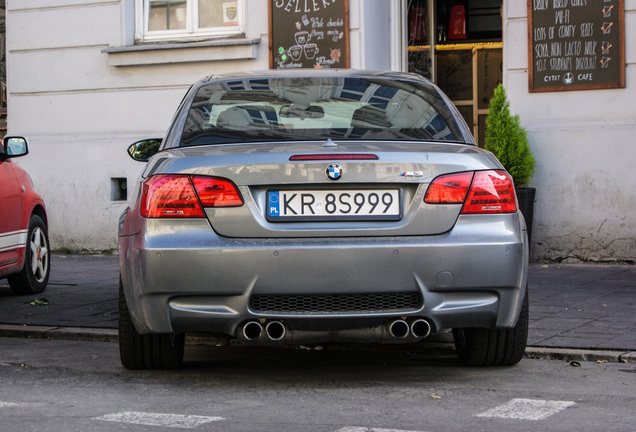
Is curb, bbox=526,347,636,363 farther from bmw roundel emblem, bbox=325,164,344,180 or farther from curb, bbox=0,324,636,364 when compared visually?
bmw roundel emblem, bbox=325,164,344,180

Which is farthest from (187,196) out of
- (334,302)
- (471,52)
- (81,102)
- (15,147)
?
(471,52)

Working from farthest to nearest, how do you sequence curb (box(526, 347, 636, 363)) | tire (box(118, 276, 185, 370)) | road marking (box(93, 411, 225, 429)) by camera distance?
curb (box(526, 347, 636, 363)) < tire (box(118, 276, 185, 370)) < road marking (box(93, 411, 225, 429))

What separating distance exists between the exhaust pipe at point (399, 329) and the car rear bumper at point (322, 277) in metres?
0.05

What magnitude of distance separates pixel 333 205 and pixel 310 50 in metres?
7.59

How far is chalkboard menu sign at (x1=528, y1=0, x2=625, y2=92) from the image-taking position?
10906 millimetres

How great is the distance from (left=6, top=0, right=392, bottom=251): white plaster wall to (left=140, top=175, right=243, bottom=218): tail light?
783cm

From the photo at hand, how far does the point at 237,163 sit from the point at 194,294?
62 centimetres

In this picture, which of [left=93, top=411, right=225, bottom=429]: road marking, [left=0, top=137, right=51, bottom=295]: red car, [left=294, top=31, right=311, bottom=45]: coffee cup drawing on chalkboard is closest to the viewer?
[left=93, top=411, right=225, bottom=429]: road marking

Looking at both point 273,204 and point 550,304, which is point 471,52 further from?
point 273,204

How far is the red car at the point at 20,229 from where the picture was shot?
8.62m

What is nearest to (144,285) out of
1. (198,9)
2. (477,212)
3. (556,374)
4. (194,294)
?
(194,294)

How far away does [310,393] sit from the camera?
16.4 ft

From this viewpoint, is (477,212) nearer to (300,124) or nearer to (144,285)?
(300,124)

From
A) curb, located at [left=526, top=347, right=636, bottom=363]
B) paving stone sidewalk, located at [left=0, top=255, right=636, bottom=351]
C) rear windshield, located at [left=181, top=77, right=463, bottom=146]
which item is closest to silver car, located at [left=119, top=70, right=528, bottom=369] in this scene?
rear windshield, located at [left=181, top=77, right=463, bottom=146]
